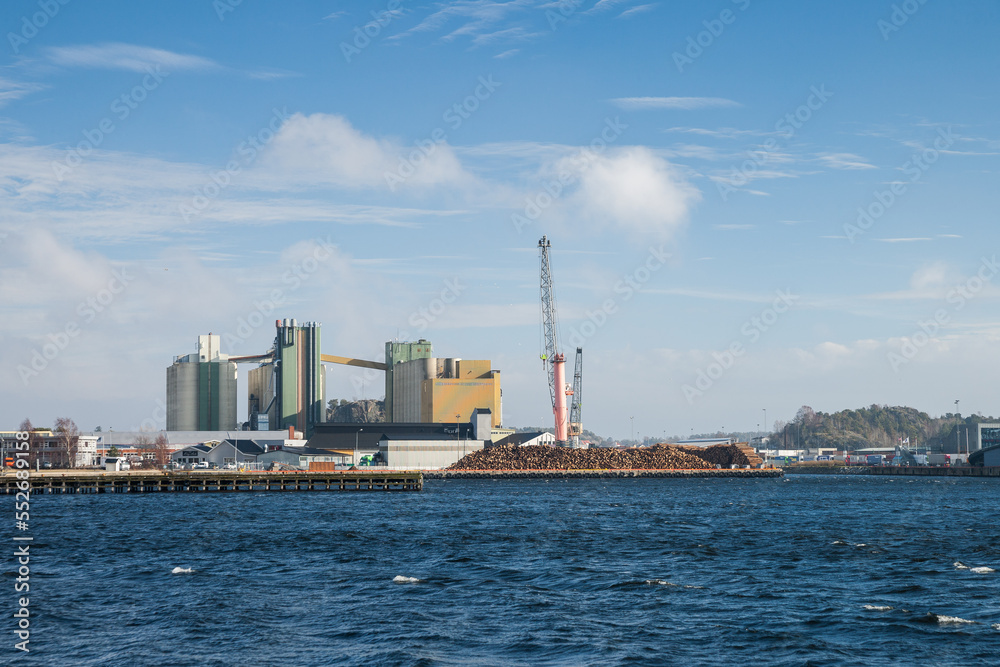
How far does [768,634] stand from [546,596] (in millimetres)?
8718

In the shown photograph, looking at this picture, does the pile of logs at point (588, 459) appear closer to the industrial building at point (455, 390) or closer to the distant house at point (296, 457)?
the industrial building at point (455, 390)

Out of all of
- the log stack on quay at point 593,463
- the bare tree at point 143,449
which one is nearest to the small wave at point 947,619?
the log stack on quay at point 593,463

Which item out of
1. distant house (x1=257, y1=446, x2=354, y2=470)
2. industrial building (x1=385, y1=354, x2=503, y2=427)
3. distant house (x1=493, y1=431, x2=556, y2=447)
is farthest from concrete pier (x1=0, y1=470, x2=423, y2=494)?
industrial building (x1=385, y1=354, x2=503, y2=427)

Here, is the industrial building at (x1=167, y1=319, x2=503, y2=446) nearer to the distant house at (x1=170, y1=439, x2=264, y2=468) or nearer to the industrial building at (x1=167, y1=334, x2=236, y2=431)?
the industrial building at (x1=167, y1=334, x2=236, y2=431)

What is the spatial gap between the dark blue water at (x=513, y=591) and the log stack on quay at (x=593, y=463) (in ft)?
301

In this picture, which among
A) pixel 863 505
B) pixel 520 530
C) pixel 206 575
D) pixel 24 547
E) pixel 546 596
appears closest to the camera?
pixel 546 596

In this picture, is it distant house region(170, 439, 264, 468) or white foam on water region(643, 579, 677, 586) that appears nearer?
white foam on water region(643, 579, 677, 586)

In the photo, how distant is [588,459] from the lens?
16750 cm

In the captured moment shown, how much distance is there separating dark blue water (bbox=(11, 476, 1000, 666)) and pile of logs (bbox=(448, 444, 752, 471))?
312ft

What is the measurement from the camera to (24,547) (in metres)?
49.4

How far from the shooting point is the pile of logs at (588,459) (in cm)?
16188

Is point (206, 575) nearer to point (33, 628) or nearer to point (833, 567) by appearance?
point (33, 628)

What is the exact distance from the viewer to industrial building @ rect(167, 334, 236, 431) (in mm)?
194625

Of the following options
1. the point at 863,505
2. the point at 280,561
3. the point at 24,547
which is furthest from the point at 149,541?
the point at 863,505
